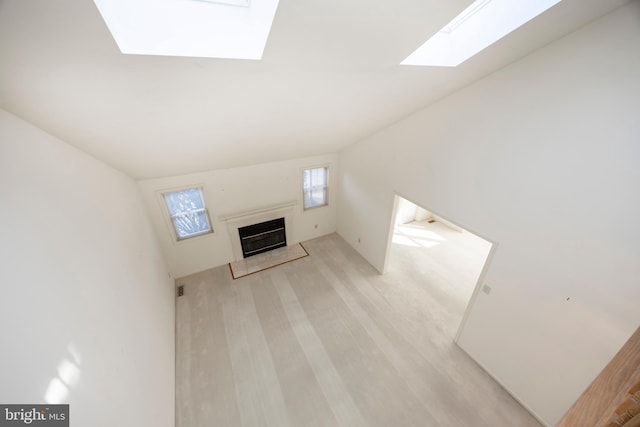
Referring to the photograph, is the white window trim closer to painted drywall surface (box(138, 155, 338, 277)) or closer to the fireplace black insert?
painted drywall surface (box(138, 155, 338, 277))

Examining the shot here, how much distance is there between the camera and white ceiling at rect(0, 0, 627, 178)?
1.10m

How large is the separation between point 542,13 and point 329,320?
4273 mm

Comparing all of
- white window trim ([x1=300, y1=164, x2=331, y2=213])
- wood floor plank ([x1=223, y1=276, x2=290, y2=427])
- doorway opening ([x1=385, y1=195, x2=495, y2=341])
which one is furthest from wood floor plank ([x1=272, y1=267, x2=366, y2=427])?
white window trim ([x1=300, y1=164, x2=331, y2=213])

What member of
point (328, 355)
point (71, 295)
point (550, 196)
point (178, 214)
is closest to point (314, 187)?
point (178, 214)

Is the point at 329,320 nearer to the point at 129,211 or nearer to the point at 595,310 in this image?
the point at 595,310

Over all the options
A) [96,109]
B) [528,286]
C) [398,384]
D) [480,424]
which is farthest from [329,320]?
[96,109]

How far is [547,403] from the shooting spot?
256cm

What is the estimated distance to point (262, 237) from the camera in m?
5.51

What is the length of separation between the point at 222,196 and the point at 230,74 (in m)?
3.43

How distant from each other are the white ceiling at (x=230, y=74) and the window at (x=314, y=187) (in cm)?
261

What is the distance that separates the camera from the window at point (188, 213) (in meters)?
4.36

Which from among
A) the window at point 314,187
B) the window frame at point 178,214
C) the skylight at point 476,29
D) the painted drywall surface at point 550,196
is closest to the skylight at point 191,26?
the skylight at point 476,29

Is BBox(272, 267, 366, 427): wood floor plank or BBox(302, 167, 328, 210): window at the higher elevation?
BBox(302, 167, 328, 210): window

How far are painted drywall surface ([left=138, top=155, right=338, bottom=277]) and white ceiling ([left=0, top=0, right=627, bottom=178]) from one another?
4.37 feet
